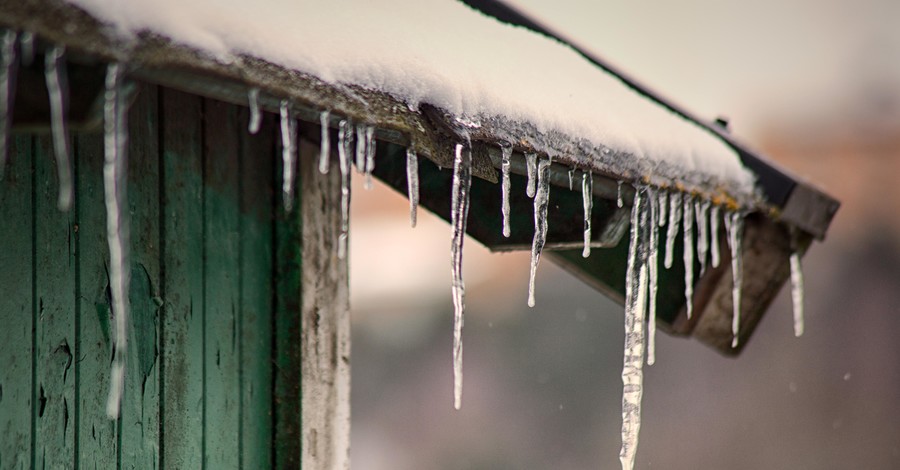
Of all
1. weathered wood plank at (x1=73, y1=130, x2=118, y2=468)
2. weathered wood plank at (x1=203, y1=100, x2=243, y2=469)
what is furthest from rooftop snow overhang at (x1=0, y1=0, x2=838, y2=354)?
weathered wood plank at (x1=73, y1=130, x2=118, y2=468)

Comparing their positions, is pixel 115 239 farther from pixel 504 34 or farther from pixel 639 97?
pixel 639 97

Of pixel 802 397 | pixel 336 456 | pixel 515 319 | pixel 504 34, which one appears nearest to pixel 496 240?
pixel 504 34

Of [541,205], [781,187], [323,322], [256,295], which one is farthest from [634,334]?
[256,295]

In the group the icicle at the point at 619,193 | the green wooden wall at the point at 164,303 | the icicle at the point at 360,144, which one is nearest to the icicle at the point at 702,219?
the icicle at the point at 619,193

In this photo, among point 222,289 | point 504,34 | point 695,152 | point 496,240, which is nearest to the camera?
point 222,289

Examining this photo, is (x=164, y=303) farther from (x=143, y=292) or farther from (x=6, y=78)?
(x=6, y=78)

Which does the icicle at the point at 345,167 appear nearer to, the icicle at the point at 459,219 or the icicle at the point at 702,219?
the icicle at the point at 459,219
